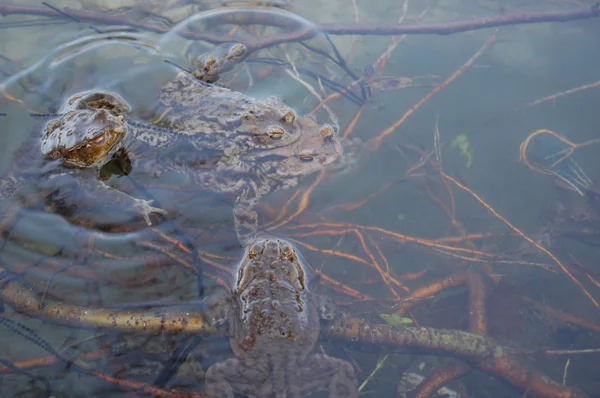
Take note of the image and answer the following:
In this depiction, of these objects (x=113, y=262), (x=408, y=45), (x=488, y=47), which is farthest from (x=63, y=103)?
(x=488, y=47)

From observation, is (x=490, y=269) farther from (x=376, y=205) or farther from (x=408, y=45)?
(x=408, y=45)

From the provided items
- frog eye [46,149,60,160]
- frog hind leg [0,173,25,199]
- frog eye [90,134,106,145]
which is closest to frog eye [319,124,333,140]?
frog eye [90,134,106,145]

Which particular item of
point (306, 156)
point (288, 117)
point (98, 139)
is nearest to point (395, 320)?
point (306, 156)

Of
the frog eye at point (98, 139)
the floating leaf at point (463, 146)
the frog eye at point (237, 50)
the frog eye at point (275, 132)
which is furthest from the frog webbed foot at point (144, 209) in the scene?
the floating leaf at point (463, 146)

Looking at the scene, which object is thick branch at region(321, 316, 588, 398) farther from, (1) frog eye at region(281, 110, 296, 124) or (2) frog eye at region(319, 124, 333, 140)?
(1) frog eye at region(281, 110, 296, 124)

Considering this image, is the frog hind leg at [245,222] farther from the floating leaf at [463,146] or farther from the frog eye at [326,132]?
the floating leaf at [463,146]

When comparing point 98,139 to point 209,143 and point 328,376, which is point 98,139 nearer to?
point 209,143
